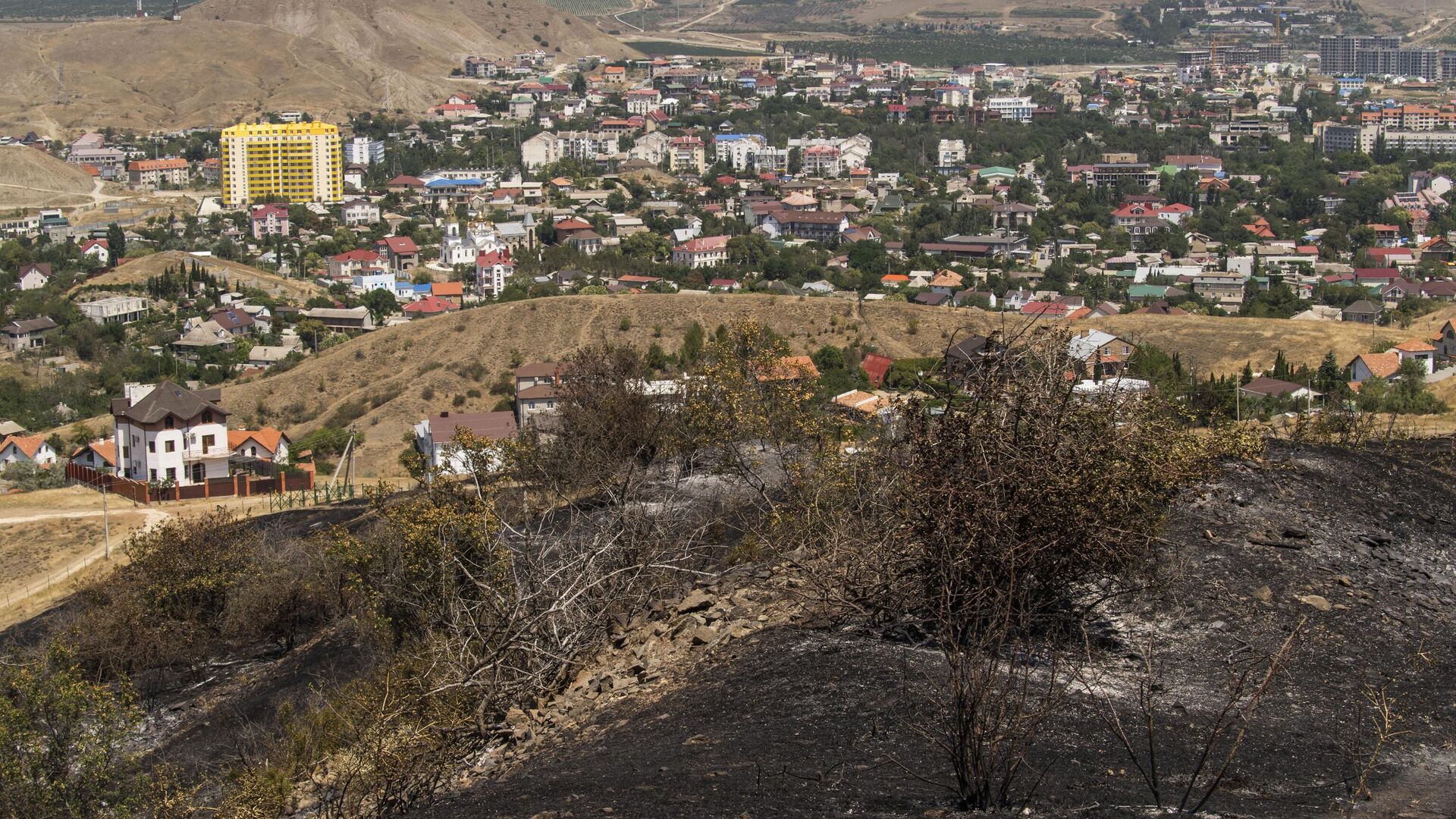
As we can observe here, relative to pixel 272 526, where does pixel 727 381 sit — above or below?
above

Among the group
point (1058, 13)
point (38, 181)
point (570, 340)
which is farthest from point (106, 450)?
point (1058, 13)

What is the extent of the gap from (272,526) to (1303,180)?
178 feet

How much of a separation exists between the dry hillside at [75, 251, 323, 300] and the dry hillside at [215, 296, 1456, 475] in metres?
12.8

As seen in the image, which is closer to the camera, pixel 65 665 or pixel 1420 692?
pixel 1420 692

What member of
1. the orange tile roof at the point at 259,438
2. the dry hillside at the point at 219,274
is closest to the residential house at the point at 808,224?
the dry hillside at the point at 219,274

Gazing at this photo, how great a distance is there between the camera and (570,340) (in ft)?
108

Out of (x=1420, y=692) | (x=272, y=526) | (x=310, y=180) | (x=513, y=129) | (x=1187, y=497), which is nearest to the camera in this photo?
(x=1420, y=692)

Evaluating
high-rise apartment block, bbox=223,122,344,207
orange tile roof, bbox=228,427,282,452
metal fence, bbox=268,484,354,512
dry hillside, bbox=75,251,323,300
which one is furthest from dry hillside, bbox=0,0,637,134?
metal fence, bbox=268,484,354,512

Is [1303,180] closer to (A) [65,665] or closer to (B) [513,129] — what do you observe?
(B) [513,129]

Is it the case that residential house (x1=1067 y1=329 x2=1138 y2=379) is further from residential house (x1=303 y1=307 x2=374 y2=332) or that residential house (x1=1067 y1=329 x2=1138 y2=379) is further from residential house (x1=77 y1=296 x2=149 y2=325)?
residential house (x1=77 y1=296 x2=149 y2=325)

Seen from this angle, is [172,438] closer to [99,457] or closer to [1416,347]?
[99,457]

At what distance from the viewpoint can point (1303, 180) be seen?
6116 cm

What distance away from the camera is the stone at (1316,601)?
7.32 metres

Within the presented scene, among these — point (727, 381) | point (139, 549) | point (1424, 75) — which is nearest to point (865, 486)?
point (727, 381)
